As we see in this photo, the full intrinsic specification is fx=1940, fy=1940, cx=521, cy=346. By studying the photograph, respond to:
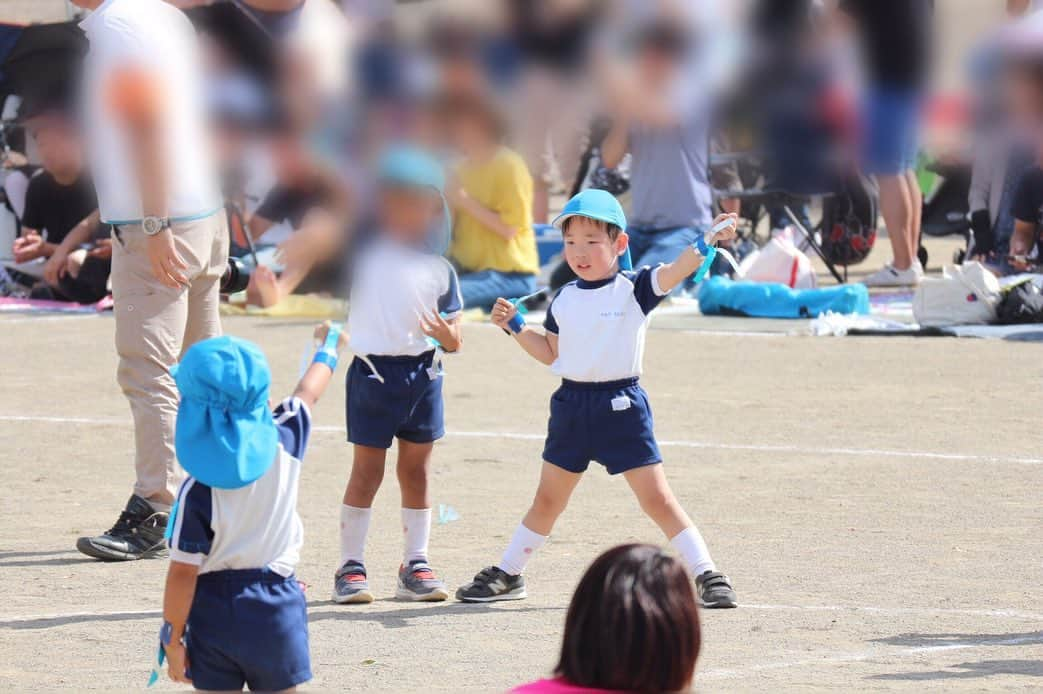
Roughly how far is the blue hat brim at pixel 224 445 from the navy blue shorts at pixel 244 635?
215 millimetres

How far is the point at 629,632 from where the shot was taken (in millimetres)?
2713

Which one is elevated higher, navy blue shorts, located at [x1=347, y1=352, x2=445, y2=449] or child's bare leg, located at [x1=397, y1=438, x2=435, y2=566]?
navy blue shorts, located at [x1=347, y1=352, x2=445, y2=449]

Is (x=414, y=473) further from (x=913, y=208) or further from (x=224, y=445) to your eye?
(x=913, y=208)

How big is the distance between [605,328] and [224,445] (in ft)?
6.61

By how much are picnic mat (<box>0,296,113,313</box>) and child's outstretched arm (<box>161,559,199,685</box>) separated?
9825 millimetres

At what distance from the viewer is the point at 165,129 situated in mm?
6094

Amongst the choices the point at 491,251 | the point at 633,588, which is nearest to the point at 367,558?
the point at 633,588

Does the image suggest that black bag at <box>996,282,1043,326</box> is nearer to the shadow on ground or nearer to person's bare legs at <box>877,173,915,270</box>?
person's bare legs at <box>877,173,915,270</box>

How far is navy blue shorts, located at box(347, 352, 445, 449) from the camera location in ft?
19.5

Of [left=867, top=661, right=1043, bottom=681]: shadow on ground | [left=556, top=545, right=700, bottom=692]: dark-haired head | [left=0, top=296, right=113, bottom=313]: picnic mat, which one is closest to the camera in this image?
[left=556, top=545, right=700, bottom=692]: dark-haired head

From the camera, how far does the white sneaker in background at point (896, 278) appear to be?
47.9 feet

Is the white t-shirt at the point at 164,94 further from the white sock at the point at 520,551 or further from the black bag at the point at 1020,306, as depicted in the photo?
the black bag at the point at 1020,306

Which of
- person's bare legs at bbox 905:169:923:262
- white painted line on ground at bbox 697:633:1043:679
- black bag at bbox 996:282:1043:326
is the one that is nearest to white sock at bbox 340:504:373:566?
white painted line on ground at bbox 697:633:1043:679

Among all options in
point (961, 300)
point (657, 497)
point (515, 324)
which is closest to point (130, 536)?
point (515, 324)
